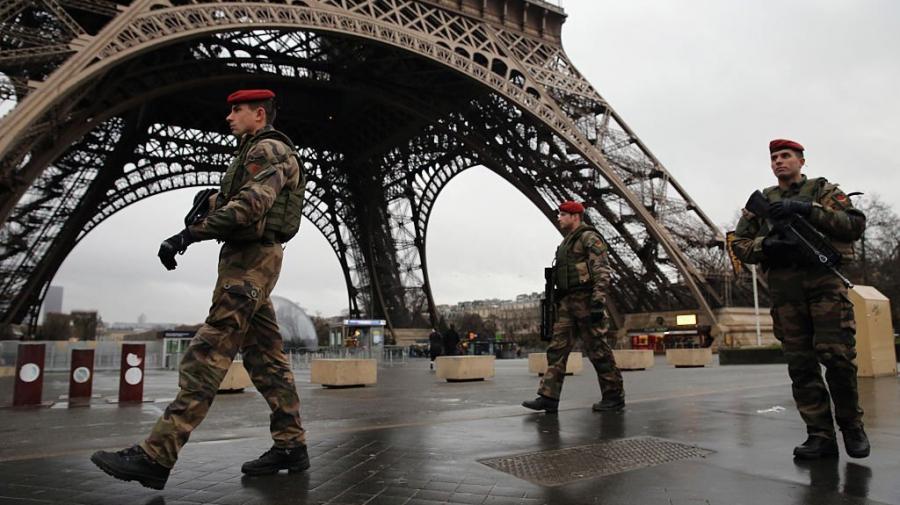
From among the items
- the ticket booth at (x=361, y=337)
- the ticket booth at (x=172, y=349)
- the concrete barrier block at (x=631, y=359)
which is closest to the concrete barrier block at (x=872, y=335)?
the concrete barrier block at (x=631, y=359)

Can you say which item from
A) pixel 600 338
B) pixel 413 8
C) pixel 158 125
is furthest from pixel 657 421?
pixel 158 125

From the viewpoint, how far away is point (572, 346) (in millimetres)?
6512

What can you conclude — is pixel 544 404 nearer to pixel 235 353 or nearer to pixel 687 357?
pixel 235 353

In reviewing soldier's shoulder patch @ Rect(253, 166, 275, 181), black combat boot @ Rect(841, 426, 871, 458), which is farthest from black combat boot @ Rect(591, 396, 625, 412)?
soldier's shoulder patch @ Rect(253, 166, 275, 181)

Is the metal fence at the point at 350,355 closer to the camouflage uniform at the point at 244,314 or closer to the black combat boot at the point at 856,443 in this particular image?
the camouflage uniform at the point at 244,314

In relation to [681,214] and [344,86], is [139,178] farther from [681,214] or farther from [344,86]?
[681,214]

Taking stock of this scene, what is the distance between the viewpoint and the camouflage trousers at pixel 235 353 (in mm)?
3232

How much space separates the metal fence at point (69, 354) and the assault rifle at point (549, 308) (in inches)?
571

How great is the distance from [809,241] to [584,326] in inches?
112

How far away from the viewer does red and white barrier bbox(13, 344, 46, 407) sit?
8.84 meters

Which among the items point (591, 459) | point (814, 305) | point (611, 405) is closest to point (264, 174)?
point (591, 459)

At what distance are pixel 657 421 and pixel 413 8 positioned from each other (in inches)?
944

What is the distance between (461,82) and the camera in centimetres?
2833

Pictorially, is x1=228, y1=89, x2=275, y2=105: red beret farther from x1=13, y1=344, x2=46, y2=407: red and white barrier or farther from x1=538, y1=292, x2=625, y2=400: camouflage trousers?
x1=13, y1=344, x2=46, y2=407: red and white barrier
